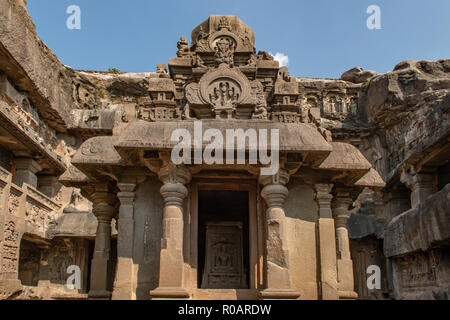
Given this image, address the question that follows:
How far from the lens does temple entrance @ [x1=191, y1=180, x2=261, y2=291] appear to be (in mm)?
6727

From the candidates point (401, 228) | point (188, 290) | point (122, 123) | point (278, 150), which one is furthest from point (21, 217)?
point (401, 228)

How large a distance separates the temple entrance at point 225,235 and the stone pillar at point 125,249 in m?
0.99

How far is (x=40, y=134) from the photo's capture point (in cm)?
1836

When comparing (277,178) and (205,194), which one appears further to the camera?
(205,194)

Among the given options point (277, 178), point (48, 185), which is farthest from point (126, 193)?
point (48, 185)

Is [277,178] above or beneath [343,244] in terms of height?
above

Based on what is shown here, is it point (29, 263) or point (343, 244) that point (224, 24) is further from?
point (29, 263)

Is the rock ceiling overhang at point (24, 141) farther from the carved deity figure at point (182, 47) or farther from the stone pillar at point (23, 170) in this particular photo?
the carved deity figure at point (182, 47)

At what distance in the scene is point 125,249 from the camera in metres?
6.44

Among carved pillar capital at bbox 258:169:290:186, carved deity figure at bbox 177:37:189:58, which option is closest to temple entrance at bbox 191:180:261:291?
carved pillar capital at bbox 258:169:290:186

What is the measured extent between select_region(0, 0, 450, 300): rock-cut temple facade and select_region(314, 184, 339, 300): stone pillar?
21 millimetres

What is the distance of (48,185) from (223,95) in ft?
49.3

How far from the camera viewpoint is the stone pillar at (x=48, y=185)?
63.1 feet

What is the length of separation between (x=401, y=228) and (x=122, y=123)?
1344cm
